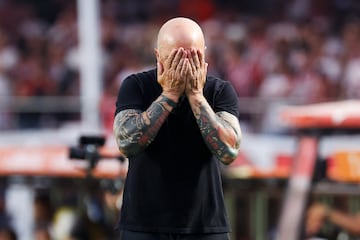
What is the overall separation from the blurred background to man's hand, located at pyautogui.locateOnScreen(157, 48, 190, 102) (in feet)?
13.3

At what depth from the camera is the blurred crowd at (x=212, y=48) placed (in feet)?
47.6

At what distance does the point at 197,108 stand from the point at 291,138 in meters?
8.10

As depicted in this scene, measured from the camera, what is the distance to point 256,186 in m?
11.2

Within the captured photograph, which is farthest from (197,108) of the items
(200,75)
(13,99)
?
(13,99)

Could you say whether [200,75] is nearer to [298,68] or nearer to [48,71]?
[298,68]

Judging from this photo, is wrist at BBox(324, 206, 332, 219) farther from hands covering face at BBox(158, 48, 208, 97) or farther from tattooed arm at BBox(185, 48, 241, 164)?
hands covering face at BBox(158, 48, 208, 97)

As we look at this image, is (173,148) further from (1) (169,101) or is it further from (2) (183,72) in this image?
(2) (183,72)

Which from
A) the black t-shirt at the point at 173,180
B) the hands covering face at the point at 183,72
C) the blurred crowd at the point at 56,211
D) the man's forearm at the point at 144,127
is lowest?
the blurred crowd at the point at 56,211

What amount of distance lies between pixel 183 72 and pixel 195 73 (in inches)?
2.0

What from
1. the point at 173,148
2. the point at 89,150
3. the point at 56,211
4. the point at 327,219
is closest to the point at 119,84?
the point at 56,211

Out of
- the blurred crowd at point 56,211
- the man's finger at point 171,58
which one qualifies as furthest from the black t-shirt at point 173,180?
the blurred crowd at point 56,211

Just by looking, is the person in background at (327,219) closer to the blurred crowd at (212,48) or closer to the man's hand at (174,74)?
the man's hand at (174,74)

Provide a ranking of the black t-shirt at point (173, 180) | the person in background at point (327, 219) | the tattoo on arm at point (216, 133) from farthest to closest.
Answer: the person in background at point (327, 219) < the black t-shirt at point (173, 180) < the tattoo on arm at point (216, 133)

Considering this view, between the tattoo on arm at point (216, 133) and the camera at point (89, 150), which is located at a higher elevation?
the tattoo on arm at point (216, 133)
